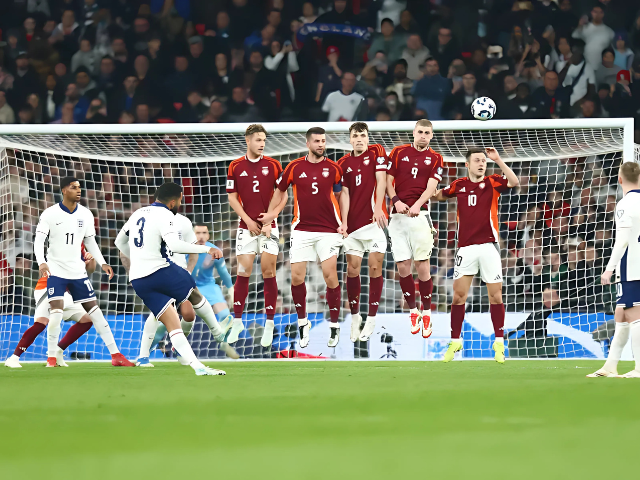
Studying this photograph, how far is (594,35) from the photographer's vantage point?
12.5 metres

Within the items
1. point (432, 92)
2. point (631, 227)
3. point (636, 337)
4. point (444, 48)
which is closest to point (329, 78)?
point (432, 92)

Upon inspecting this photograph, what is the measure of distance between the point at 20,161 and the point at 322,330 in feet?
14.4

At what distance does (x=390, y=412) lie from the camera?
12.2ft

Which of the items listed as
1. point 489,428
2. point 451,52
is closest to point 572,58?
point 451,52

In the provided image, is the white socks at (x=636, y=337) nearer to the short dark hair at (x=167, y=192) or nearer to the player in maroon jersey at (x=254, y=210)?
the player in maroon jersey at (x=254, y=210)

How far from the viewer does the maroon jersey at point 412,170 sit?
319 inches

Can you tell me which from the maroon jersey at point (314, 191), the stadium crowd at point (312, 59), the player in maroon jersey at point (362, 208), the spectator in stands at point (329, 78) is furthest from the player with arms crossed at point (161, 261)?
the spectator in stands at point (329, 78)

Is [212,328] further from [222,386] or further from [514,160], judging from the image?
[514,160]

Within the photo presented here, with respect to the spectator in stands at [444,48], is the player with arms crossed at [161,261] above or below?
below

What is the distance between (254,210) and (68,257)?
1.95 m

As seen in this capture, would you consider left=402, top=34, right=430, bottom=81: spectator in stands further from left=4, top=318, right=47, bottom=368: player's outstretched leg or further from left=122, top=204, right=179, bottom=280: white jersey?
left=4, top=318, right=47, bottom=368: player's outstretched leg

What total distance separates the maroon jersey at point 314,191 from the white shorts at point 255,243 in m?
0.32

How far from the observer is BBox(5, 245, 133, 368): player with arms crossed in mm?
7891

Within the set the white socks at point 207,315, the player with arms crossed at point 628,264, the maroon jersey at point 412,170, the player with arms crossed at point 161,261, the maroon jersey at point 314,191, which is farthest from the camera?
the maroon jersey at point 412,170
